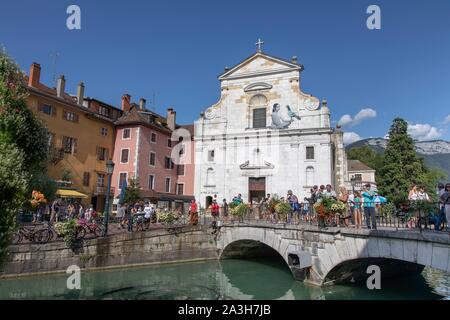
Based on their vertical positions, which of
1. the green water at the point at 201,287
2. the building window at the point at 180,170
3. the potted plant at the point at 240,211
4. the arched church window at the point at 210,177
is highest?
the building window at the point at 180,170

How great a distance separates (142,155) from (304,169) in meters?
17.9

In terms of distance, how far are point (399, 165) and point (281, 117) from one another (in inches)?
723

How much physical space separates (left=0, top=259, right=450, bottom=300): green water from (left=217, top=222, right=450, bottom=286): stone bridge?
660 millimetres

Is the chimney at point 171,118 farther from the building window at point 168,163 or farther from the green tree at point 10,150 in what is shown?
the green tree at point 10,150

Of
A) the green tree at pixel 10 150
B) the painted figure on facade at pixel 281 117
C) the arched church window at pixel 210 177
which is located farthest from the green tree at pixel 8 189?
the painted figure on facade at pixel 281 117

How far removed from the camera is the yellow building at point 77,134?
28.1 metres

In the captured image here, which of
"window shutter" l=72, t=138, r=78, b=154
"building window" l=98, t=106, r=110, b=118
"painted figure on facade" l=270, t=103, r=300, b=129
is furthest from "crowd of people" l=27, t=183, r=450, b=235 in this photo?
"building window" l=98, t=106, r=110, b=118

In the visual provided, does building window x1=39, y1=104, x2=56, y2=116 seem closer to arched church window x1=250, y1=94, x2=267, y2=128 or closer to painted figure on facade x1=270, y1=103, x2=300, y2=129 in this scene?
arched church window x1=250, y1=94, x2=267, y2=128

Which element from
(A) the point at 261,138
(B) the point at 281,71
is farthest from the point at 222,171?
(B) the point at 281,71

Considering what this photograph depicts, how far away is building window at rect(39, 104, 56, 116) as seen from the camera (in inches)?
1084

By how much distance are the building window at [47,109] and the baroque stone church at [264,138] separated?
14.4 metres

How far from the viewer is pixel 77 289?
13.3m

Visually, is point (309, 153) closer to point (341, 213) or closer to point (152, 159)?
point (152, 159)

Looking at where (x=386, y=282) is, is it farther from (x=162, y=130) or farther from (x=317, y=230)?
(x=162, y=130)
